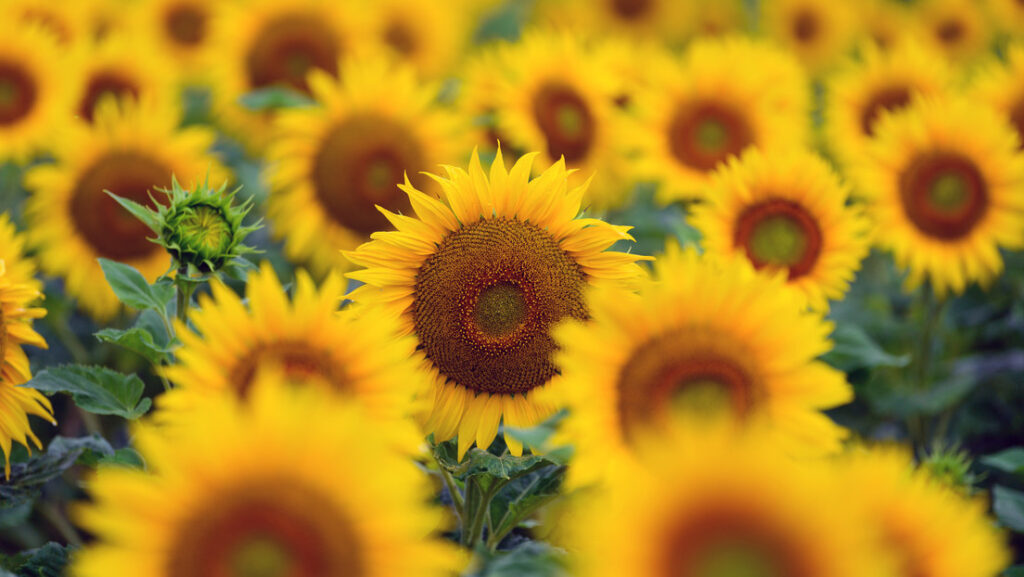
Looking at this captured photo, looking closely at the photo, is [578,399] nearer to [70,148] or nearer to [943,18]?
[70,148]

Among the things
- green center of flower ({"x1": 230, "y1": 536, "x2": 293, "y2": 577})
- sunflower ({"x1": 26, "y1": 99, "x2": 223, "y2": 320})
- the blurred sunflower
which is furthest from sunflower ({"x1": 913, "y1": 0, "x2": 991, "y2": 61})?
green center of flower ({"x1": 230, "y1": 536, "x2": 293, "y2": 577})

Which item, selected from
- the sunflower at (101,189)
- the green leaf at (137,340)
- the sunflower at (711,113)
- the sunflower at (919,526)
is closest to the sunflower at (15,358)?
the green leaf at (137,340)

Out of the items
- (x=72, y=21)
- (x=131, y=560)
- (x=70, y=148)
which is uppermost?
(x=72, y=21)

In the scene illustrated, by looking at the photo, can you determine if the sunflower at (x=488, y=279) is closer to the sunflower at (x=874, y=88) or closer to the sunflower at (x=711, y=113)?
the sunflower at (x=711, y=113)

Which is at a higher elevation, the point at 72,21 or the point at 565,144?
the point at 72,21

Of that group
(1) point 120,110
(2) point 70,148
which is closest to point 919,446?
(2) point 70,148

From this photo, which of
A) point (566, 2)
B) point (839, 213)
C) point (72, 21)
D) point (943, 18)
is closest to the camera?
point (839, 213)
